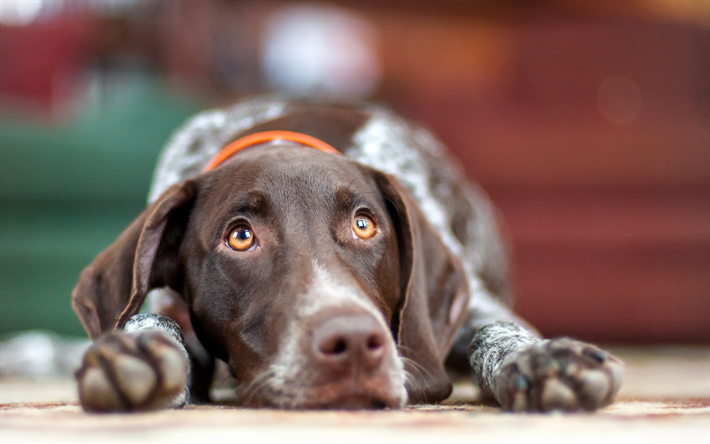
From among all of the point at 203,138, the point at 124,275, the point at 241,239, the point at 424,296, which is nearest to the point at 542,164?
the point at 203,138

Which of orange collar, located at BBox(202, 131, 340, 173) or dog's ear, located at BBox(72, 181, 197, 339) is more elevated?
orange collar, located at BBox(202, 131, 340, 173)

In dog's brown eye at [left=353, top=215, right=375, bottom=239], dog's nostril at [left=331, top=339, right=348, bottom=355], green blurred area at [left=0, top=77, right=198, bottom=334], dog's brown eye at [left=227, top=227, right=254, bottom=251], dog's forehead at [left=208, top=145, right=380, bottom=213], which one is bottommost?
green blurred area at [left=0, top=77, right=198, bottom=334]

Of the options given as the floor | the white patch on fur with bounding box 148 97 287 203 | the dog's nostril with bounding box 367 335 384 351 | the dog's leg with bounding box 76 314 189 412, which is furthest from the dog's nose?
the white patch on fur with bounding box 148 97 287 203

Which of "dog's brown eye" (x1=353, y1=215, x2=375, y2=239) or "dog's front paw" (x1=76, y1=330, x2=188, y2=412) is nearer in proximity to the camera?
"dog's front paw" (x1=76, y1=330, x2=188, y2=412)

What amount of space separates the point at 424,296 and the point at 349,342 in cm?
74

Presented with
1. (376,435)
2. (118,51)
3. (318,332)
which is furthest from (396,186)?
(118,51)

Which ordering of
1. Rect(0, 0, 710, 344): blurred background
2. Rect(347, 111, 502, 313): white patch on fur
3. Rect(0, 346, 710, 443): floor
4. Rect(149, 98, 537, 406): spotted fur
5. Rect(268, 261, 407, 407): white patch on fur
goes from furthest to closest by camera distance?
Rect(0, 0, 710, 344): blurred background
Rect(347, 111, 502, 313): white patch on fur
Rect(149, 98, 537, 406): spotted fur
Rect(268, 261, 407, 407): white patch on fur
Rect(0, 346, 710, 443): floor

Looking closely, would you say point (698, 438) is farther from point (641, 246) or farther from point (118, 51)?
point (118, 51)

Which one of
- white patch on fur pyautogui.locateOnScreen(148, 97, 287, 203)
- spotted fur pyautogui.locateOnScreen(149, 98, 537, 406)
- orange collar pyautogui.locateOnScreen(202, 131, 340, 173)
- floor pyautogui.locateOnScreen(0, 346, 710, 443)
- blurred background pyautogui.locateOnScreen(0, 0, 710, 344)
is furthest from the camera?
blurred background pyautogui.locateOnScreen(0, 0, 710, 344)

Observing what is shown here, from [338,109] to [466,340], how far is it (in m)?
1.50

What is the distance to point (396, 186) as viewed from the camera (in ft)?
7.80

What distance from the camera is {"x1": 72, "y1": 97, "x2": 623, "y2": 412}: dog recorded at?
1.60 metres

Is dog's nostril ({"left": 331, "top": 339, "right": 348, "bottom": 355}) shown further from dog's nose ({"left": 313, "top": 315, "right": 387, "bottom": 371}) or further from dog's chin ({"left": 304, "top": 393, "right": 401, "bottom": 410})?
dog's chin ({"left": 304, "top": 393, "right": 401, "bottom": 410})

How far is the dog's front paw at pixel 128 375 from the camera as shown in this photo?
4.78 feet
